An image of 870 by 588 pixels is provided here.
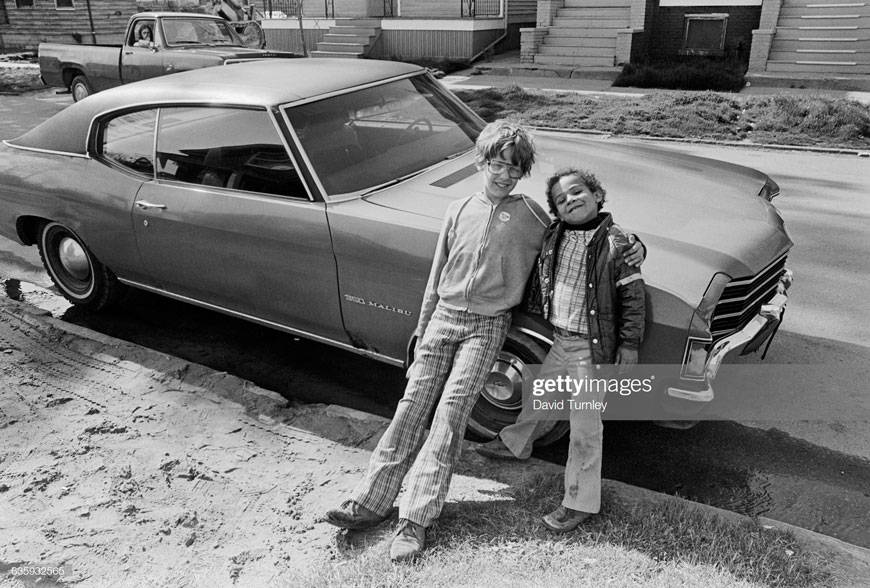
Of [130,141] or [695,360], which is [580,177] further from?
[130,141]

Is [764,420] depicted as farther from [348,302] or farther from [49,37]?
[49,37]

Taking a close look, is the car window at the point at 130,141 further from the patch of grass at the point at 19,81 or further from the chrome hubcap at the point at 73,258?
the patch of grass at the point at 19,81

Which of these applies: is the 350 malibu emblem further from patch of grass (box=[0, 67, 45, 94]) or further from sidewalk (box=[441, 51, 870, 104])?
patch of grass (box=[0, 67, 45, 94])

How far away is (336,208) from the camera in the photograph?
12.1ft

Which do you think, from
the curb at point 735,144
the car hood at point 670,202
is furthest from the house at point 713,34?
the car hood at point 670,202

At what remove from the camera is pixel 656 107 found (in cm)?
1154

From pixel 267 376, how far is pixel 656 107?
905cm

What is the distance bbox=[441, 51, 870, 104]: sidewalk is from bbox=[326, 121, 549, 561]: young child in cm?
1147

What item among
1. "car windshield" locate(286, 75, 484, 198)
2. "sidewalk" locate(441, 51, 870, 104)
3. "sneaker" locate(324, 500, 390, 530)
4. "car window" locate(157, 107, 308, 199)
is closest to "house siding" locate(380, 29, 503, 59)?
"sidewalk" locate(441, 51, 870, 104)

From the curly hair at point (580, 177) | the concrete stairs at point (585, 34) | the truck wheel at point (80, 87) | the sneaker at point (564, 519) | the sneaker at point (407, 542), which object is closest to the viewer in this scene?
the sneaker at point (407, 542)

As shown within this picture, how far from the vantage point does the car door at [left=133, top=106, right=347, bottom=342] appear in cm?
380

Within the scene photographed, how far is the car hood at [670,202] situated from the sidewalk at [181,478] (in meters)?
1.00

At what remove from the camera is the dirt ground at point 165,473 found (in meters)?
2.94

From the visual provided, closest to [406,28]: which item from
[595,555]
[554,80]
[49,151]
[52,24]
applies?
[554,80]
